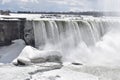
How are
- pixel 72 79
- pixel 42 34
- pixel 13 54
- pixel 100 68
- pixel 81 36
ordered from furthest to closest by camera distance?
1. pixel 81 36
2. pixel 42 34
3. pixel 13 54
4. pixel 100 68
5. pixel 72 79

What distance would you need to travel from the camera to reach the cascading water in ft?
90.9

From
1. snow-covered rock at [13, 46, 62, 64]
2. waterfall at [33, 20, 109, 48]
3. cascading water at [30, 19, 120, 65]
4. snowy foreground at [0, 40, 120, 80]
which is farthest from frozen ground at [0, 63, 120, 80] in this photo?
waterfall at [33, 20, 109, 48]

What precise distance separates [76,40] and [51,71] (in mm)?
9963

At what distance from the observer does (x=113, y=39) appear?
32094mm

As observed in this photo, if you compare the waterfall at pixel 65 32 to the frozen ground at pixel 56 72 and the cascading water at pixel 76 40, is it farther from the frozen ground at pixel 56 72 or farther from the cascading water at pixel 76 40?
the frozen ground at pixel 56 72

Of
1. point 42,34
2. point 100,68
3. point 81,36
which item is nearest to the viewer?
point 100,68

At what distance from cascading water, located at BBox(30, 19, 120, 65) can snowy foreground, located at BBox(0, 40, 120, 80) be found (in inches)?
136

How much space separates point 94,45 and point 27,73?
41.9 feet

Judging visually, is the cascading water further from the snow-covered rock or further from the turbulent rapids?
the snow-covered rock

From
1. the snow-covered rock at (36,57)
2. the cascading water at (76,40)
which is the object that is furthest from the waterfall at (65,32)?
the snow-covered rock at (36,57)

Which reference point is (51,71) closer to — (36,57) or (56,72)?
(56,72)

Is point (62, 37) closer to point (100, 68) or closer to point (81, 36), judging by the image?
point (81, 36)

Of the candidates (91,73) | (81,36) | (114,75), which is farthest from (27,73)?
(81,36)

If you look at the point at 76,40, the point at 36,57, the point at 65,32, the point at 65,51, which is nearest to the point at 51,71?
the point at 36,57
